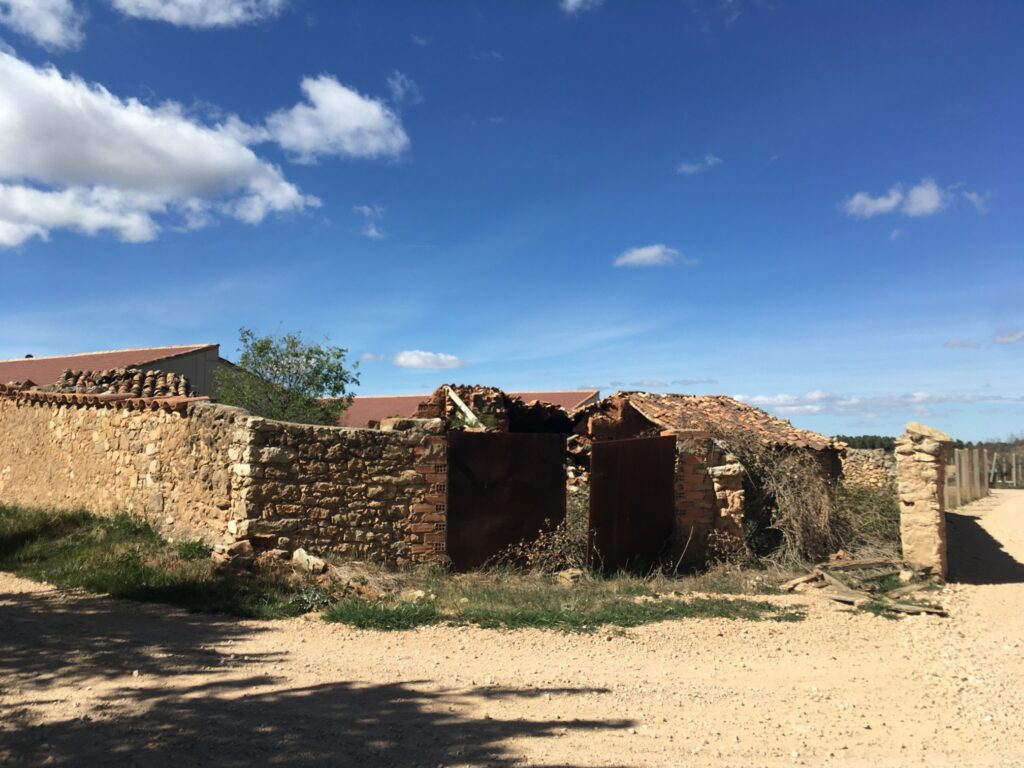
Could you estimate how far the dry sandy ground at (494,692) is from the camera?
13.7 ft

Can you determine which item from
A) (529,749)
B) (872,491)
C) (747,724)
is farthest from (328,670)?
(872,491)

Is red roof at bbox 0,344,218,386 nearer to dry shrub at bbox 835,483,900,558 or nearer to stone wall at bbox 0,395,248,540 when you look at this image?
stone wall at bbox 0,395,248,540

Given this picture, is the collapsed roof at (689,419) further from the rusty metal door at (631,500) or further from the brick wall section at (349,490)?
the brick wall section at (349,490)

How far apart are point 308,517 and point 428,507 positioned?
4.99 ft

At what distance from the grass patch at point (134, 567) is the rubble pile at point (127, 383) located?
257cm

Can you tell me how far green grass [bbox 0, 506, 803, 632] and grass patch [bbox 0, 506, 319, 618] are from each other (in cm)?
1

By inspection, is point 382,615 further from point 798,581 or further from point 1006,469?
point 1006,469

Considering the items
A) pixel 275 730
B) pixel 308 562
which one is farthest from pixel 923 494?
pixel 275 730

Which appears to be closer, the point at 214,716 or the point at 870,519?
the point at 214,716

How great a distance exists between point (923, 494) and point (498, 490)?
5.70 meters

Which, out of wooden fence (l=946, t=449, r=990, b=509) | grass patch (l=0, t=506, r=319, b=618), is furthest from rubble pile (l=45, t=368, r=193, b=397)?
wooden fence (l=946, t=449, r=990, b=509)

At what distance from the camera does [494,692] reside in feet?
17.2

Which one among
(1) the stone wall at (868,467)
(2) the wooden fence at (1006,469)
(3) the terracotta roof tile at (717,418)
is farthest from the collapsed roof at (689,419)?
(2) the wooden fence at (1006,469)

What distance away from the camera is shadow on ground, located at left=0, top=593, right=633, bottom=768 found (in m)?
3.98
